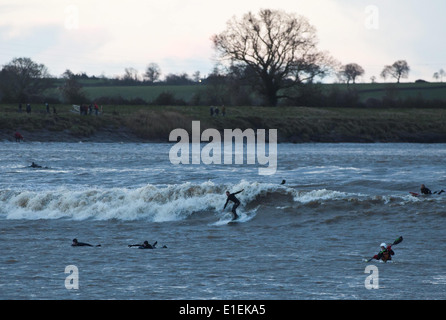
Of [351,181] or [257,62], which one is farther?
[257,62]

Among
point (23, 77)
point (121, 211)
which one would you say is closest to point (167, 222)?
point (121, 211)

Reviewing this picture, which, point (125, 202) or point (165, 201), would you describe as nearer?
point (125, 202)

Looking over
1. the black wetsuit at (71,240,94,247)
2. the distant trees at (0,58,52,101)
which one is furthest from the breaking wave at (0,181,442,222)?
the distant trees at (0,58,52,101)

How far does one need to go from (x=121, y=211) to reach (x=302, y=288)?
12580 millimetres

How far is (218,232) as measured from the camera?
73.0ft

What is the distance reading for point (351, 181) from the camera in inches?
1241

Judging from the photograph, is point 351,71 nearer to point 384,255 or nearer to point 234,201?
point 234,201

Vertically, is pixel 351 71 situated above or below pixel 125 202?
→ above

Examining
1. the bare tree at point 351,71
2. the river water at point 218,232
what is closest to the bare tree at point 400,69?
the bare tree at point 351,71

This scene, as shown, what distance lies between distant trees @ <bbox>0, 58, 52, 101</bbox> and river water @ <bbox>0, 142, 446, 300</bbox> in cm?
5546

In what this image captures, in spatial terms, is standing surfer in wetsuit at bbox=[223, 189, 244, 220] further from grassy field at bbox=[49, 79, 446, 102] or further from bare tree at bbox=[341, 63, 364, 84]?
bare tree at bbox=[341, 63, 364, 84]

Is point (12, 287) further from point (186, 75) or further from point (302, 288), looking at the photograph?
point (186, 75)

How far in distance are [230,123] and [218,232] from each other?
50971 millimetres

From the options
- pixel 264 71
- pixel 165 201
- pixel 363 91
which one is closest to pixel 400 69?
pixel 363 91
